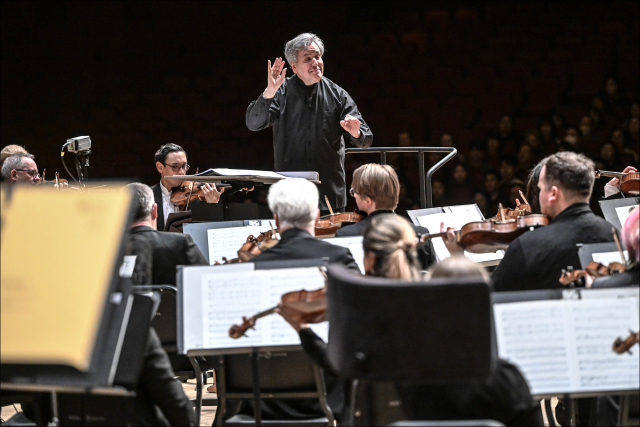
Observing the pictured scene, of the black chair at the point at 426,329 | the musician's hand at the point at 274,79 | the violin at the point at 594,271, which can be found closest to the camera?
the black chair at the point at 426,329

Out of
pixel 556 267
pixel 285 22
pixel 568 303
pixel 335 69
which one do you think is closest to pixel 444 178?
pixel 335 69

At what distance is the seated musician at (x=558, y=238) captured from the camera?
2594 millimetres

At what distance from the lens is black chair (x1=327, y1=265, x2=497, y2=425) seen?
158cm

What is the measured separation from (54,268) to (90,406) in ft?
2.72

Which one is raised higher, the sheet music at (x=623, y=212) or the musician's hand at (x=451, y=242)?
the sheet music at (x=623, y=212)

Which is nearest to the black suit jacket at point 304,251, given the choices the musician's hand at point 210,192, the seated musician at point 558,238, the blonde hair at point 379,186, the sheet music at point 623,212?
the seated musician at point 558,238

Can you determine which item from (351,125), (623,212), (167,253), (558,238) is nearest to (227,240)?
(167,253)

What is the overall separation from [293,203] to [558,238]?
0.96 m

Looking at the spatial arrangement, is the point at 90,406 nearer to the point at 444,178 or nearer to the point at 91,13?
the point at 444,178

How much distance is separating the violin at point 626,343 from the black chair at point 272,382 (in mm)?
886

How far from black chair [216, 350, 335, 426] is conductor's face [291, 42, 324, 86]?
219 centimetres

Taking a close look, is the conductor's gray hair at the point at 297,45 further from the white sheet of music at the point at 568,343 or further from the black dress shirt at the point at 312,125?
the white sheet of music at the point at 568,343

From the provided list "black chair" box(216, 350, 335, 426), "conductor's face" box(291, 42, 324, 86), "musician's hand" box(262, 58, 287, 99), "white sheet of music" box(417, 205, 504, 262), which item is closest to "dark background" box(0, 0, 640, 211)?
"conductor's face" box(291, 42, 324, 86)

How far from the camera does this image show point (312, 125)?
13.8 feet
